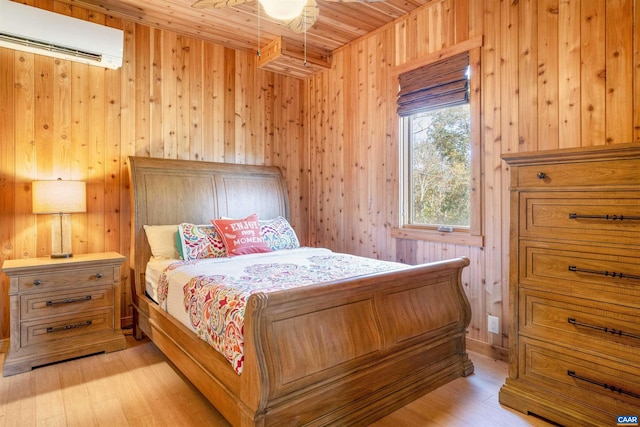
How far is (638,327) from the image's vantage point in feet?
5.29

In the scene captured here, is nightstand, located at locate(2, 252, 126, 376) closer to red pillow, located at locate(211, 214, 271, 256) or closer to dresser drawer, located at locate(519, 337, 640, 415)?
red pillow, located at locate(211, 214, 271, 256)

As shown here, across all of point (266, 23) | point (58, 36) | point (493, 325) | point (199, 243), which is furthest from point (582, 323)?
point (58, 36)

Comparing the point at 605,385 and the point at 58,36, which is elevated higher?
the point at 58,36

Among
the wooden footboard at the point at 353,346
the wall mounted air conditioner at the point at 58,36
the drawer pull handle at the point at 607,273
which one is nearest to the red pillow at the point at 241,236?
the wooden footboard at the point at 353,346

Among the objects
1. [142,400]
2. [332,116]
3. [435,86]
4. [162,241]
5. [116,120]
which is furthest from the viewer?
[332,116]

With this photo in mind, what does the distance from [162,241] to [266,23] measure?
2.26m

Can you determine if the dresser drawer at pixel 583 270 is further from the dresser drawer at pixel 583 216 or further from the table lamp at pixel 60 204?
the table lamp at pixel 60 204

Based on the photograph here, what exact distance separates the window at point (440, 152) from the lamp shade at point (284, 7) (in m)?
1.60

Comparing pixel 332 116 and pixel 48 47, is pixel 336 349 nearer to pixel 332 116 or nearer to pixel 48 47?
pixel 332 116

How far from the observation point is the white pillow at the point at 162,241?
10.1 feet

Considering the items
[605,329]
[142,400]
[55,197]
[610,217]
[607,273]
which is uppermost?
[55,197]

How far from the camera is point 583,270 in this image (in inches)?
69.7

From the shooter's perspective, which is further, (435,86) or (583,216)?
(435,86)

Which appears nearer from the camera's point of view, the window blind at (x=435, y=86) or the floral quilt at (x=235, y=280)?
the floral quilt at (x=235, y=280)
